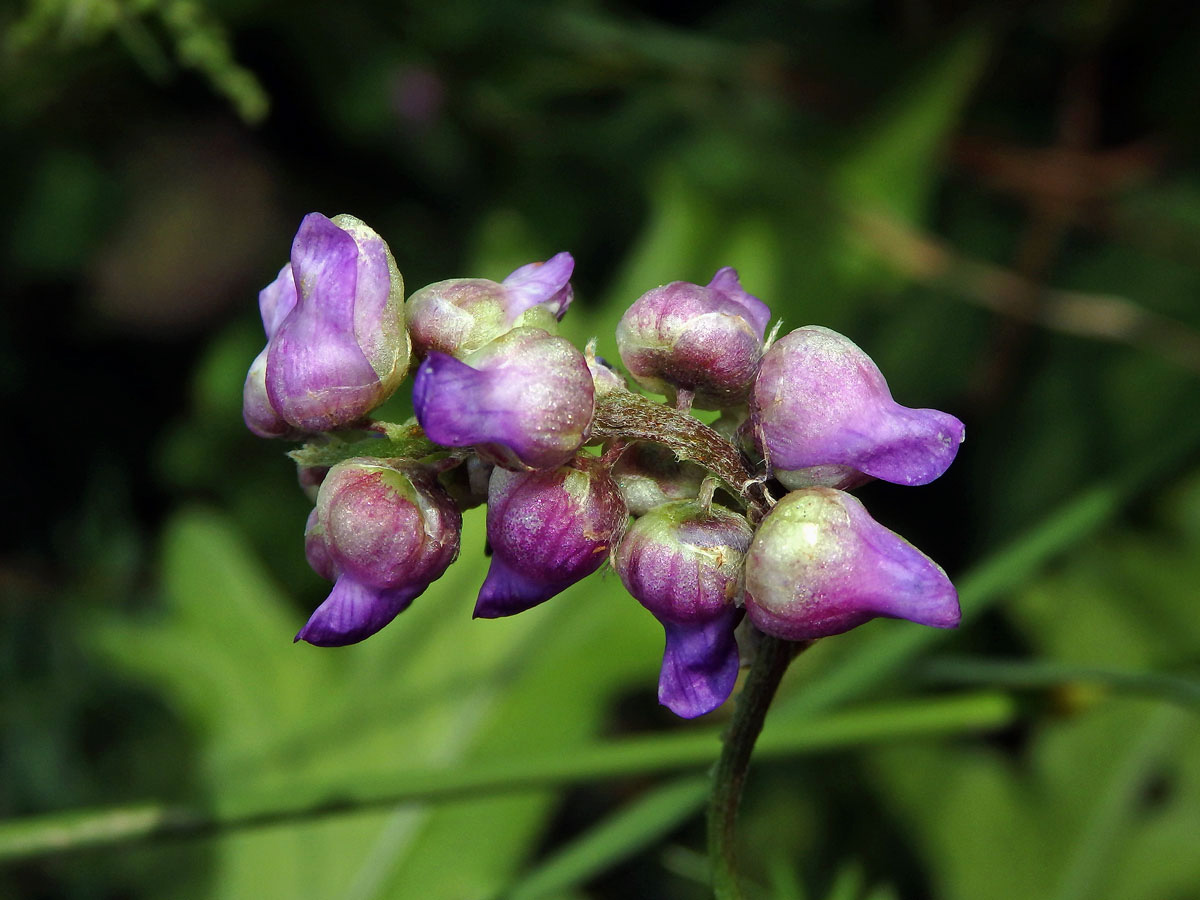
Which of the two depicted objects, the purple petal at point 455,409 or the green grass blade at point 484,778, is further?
the green grass blade at point 484,778

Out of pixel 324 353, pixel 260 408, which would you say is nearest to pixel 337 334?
pixel 324 353

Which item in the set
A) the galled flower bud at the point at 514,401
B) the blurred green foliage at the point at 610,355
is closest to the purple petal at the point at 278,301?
the galled flower bud at the point at 514,401

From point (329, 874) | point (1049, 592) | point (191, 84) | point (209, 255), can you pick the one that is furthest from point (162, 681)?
→ point (1049, 592)

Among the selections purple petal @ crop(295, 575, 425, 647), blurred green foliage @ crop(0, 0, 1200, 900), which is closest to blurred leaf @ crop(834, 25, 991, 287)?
blurred green foliage @ crop(0, 0, 1200, 900)

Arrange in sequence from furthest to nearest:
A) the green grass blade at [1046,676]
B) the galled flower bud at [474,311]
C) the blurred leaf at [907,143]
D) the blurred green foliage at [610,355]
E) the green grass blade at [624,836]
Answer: the blurred leaf at [907,143]
the blurred green foliage at [610,355]
the green grass blade at [624,836]
the green grass blade at [1046,676]
the galled flower bud at [474,311]

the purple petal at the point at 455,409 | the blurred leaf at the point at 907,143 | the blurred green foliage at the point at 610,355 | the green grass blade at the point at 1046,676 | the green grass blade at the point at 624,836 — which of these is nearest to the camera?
the purple petal at the point at 455,409

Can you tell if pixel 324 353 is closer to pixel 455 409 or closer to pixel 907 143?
pixel 455 409

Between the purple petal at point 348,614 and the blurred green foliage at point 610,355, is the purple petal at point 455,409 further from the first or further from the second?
the blurred green foliage at point 610,355

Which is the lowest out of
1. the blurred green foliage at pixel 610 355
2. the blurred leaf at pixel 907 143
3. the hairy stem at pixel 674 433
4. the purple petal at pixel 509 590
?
the blurred green foliage at pixel 610 355
